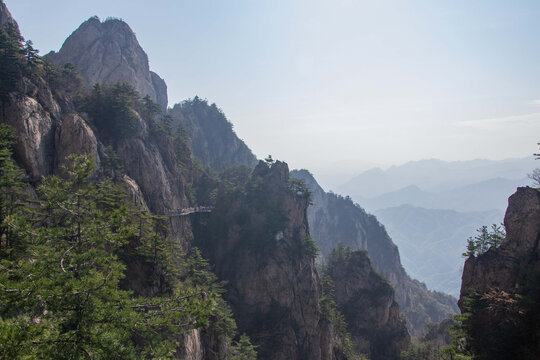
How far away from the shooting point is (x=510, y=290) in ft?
67.3

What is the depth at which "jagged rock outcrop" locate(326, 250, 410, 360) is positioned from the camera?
53906mm

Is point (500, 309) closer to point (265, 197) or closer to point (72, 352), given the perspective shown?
point (72, 352)

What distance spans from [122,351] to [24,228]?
18.1ft

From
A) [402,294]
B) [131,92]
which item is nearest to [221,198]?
[131,92]

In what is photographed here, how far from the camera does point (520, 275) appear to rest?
20.7 metres

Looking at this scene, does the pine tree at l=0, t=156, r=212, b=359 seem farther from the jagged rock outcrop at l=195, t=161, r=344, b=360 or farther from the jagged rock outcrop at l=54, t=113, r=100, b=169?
the jagged rock outcrop at l=195, t=161, r=344, b=360

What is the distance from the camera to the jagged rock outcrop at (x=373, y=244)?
10119 centimetres

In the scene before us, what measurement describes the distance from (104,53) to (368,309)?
8080 cm

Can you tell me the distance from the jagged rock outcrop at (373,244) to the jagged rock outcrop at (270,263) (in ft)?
181

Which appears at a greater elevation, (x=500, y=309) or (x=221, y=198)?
(x=221, y=198)

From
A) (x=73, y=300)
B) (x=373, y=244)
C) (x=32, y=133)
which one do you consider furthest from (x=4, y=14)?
(x=373, y=244)

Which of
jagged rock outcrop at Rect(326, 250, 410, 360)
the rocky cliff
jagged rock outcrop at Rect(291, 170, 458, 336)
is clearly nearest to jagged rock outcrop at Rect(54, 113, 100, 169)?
the rocky cliff

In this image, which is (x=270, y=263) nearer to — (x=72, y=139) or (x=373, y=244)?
(x=72, y=139)

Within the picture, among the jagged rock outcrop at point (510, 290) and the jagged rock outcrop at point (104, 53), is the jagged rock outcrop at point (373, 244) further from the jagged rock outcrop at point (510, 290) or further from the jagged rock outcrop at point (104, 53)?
the jagged rock outcrop at point (510, 290)
